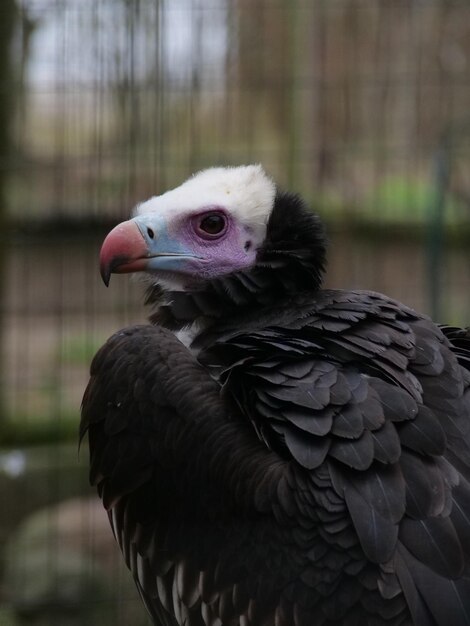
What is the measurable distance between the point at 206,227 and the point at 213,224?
0.08 ft

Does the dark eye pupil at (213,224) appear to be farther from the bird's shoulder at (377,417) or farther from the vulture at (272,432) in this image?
the bird's shoulder at (377,417)

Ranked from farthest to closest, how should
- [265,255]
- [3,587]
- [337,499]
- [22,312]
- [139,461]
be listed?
[22,312] → [3,587] → [265,255] → [139,461] → [337,499]

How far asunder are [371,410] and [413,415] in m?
A: 0.11

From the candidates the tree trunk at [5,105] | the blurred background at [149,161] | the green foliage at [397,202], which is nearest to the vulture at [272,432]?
the blurred background at [149,161]

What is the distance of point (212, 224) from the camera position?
11.6ft

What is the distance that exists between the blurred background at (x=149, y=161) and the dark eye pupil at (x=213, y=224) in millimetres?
2643

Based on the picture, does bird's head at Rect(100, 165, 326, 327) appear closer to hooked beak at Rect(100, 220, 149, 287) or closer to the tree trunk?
hooked beak at Rect(100, 220, 149, 287)

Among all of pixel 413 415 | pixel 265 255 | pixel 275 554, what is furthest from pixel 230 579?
pixel 265 255

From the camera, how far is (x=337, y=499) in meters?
2.60

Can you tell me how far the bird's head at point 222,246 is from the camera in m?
3.40

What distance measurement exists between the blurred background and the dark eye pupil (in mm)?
2643

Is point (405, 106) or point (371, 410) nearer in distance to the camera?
point (371, 410)

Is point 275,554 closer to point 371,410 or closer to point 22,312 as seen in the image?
point 371,410

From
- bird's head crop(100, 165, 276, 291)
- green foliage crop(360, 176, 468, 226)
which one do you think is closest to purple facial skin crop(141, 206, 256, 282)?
bird's head crop(100, 165, 276, 291)
